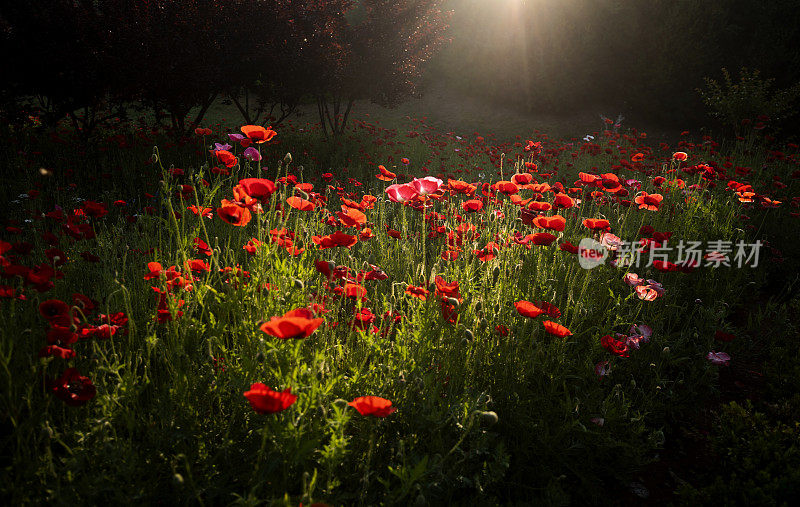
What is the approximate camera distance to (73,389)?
1282 millimetres

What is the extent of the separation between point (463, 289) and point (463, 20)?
17.4 metres

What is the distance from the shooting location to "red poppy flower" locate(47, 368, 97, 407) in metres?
1.24

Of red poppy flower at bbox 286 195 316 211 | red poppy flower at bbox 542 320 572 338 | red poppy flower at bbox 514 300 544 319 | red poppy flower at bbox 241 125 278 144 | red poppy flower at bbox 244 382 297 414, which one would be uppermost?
red poppy flower at bbox 241 125 278 144

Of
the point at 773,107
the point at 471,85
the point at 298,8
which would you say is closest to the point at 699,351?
the point at 298,8

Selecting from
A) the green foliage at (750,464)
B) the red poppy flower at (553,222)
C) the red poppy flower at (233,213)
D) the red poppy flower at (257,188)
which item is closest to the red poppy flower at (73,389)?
the red poppy flower at (233,213)

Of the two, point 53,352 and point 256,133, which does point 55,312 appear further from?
point 256,133

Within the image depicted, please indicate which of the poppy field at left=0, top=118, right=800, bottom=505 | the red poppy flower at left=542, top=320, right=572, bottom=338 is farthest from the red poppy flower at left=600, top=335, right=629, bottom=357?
the red poppy flower at left=542, top=320, right=572, bottom=338

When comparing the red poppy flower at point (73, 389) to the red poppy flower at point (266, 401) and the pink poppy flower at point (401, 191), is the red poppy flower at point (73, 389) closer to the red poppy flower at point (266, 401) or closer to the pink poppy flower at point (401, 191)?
the red poppy flower at point (266, 401)

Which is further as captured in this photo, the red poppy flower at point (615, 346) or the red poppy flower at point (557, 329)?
the red poppy flower at point (615, 346)

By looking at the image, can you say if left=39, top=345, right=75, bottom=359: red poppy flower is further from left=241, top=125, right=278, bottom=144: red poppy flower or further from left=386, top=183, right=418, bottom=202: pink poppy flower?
left=386, top=183, right=418, bottom=202: pink poppy flower

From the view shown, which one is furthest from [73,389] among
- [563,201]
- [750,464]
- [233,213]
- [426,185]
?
[750,464]

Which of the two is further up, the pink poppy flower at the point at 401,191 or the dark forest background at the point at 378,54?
the dark forest background at the point at 378,54

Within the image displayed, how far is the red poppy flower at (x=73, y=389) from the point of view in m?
1.24

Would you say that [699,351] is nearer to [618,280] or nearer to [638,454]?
[618,280]
